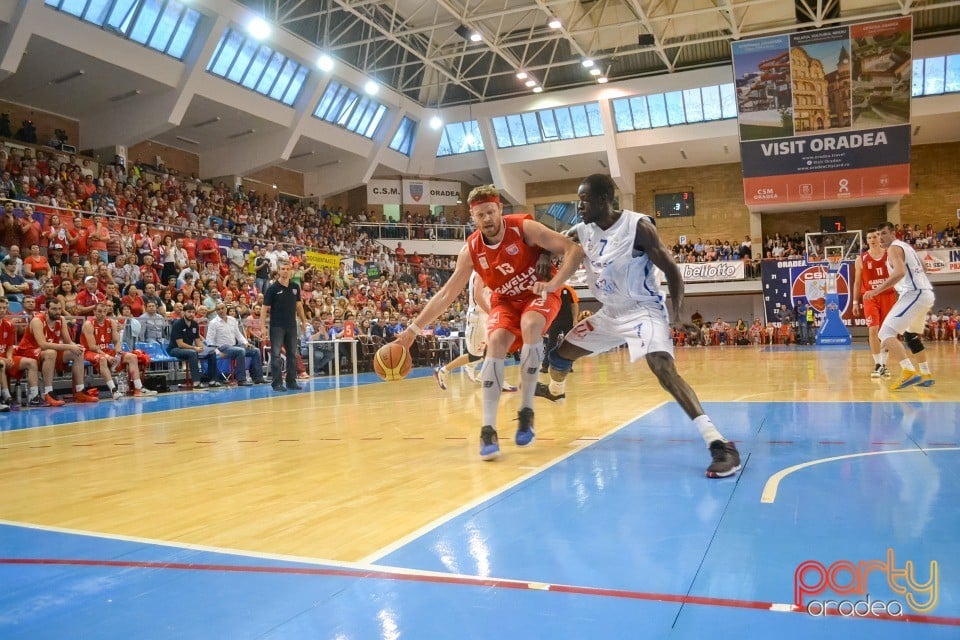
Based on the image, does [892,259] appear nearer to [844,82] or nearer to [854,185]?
[844,82]

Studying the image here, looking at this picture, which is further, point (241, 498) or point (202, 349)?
point (202, 349)

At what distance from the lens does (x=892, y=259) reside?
811 cm

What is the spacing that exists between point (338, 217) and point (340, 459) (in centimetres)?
2957

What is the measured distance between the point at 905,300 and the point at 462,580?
25.9ft

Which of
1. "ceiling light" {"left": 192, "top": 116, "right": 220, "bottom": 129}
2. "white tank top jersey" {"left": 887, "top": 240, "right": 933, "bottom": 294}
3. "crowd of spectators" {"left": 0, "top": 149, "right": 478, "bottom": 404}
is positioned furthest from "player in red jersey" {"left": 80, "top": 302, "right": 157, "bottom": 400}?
"ceiling light" {"left": 192, "top": 116, "right": 220, "bottom": 129}

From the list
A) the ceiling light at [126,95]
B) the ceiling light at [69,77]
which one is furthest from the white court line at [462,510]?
the ceiling light at [126,95]

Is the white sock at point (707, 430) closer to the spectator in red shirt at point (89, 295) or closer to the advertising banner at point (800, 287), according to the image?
the spectator in red shirt at point (89, 295)

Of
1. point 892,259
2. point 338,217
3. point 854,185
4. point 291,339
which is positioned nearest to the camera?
point 892,259

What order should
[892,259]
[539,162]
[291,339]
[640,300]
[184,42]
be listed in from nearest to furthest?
[640,300]
[892,259]
[291,339]
[184,42]
[539,162]

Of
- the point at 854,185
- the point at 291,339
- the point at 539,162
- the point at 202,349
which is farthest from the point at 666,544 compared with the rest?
the point at 539,162

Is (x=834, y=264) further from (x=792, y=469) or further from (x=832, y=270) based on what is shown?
(x=792, y=469)

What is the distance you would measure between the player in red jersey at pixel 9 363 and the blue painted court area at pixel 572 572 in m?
7.05

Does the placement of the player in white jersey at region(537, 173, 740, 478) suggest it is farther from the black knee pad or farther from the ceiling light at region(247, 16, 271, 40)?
the ceiling light at region(247, 16, 271, 40)

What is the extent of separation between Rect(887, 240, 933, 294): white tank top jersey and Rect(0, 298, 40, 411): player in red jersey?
35.1 ft
